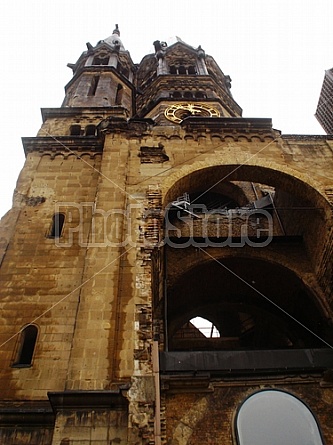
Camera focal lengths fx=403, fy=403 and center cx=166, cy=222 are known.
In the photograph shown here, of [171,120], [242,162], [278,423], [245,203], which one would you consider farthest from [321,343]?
[171,120]

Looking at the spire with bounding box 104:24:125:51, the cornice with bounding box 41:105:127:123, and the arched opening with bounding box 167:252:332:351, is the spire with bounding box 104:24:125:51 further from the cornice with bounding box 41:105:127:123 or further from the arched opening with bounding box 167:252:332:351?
the arched opening with bounding box 167:252:332:351

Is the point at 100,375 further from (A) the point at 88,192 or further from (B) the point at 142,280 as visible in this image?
(A) the point at 88,192

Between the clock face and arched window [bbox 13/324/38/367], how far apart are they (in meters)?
17.1

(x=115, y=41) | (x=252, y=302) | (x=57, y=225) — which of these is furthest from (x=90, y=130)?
(x=115, y=41)

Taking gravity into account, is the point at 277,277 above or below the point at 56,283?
above

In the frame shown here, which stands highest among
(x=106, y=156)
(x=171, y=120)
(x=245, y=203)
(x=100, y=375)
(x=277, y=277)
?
(x=171, y=120)

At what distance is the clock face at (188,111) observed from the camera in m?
24.2

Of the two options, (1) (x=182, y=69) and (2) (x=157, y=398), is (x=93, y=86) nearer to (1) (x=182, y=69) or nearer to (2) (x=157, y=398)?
(1) (x=182, y=69)

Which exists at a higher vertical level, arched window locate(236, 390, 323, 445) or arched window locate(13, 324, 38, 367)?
arched window locate(13, 324, 38, 367)

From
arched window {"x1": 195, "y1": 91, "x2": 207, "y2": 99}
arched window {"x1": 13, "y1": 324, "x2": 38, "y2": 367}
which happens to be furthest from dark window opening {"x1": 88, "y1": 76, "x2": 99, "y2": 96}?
arched window {"x1": 13, "y1": 324, "x2": 38, "y2": 367}

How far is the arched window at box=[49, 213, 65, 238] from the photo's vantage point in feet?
38.9

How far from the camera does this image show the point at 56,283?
10.4 meters

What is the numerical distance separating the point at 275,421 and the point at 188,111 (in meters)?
19.9

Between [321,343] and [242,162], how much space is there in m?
6.43
